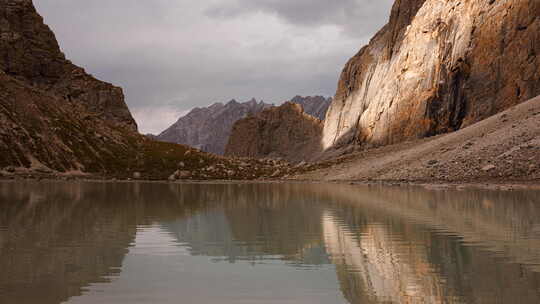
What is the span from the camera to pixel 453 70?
299 feet

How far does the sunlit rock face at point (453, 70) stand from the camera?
3260 inches

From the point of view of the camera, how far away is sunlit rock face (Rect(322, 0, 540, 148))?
272 feet

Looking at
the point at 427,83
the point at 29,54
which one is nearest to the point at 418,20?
the point at 427,83

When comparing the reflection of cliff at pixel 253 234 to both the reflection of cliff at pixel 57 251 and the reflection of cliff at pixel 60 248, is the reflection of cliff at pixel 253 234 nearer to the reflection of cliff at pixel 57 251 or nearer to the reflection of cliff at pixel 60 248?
the reflection of cliff at pixel 60 248

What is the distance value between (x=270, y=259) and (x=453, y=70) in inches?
3462

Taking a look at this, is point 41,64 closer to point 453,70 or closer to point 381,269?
point 453,70

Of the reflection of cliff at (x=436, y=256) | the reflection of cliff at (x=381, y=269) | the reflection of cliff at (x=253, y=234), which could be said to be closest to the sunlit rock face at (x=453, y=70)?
the reflection of cliff at (x=436, y=256)

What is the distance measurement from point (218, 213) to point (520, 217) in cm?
1192

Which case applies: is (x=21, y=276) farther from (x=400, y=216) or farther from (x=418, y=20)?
(x=418, y=20)

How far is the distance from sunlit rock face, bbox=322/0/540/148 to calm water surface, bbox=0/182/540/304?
71.2 metres

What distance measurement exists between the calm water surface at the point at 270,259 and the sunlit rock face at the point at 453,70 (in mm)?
71212

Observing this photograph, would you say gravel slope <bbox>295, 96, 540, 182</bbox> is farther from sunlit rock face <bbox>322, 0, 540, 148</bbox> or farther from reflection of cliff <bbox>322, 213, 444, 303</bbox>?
reflection of cliff <bbox>322, 213, 444, 303</bbox>

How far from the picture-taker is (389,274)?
962 cm

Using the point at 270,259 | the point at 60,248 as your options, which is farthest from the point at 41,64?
the point at 270,259
